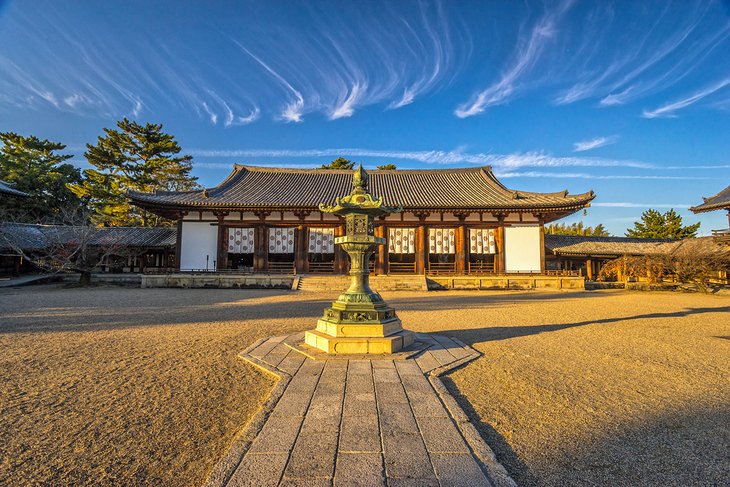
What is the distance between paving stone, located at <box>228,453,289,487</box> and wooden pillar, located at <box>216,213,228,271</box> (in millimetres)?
17899

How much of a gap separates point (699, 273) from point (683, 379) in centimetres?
1904

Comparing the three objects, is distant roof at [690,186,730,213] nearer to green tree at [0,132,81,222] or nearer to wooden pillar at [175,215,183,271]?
wooden pillar at [175,215,183,271]

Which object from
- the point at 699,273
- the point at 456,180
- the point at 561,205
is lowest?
the point at 699,273

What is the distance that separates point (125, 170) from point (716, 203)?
4506cm

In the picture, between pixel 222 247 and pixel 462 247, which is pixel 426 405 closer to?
pixel 462 247

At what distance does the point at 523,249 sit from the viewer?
19.0 metres

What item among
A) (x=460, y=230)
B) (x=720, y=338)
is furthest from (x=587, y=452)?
(x=460, y=230)

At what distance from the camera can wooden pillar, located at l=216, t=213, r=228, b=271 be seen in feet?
61.8

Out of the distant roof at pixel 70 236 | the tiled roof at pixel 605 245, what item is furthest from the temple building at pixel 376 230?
the tiled roof at pixel 605 245

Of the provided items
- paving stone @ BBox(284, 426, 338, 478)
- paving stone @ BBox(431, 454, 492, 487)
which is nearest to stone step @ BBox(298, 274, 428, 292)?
paving stone @ BBox(284, 426, 338, 478)

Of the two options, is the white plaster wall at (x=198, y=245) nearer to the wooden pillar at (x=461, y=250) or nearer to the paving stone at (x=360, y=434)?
the wooden pillar at (x=461, y=250)

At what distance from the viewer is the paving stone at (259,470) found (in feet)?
7.01

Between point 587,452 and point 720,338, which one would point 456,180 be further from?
point 587,452

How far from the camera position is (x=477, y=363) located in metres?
4.94
